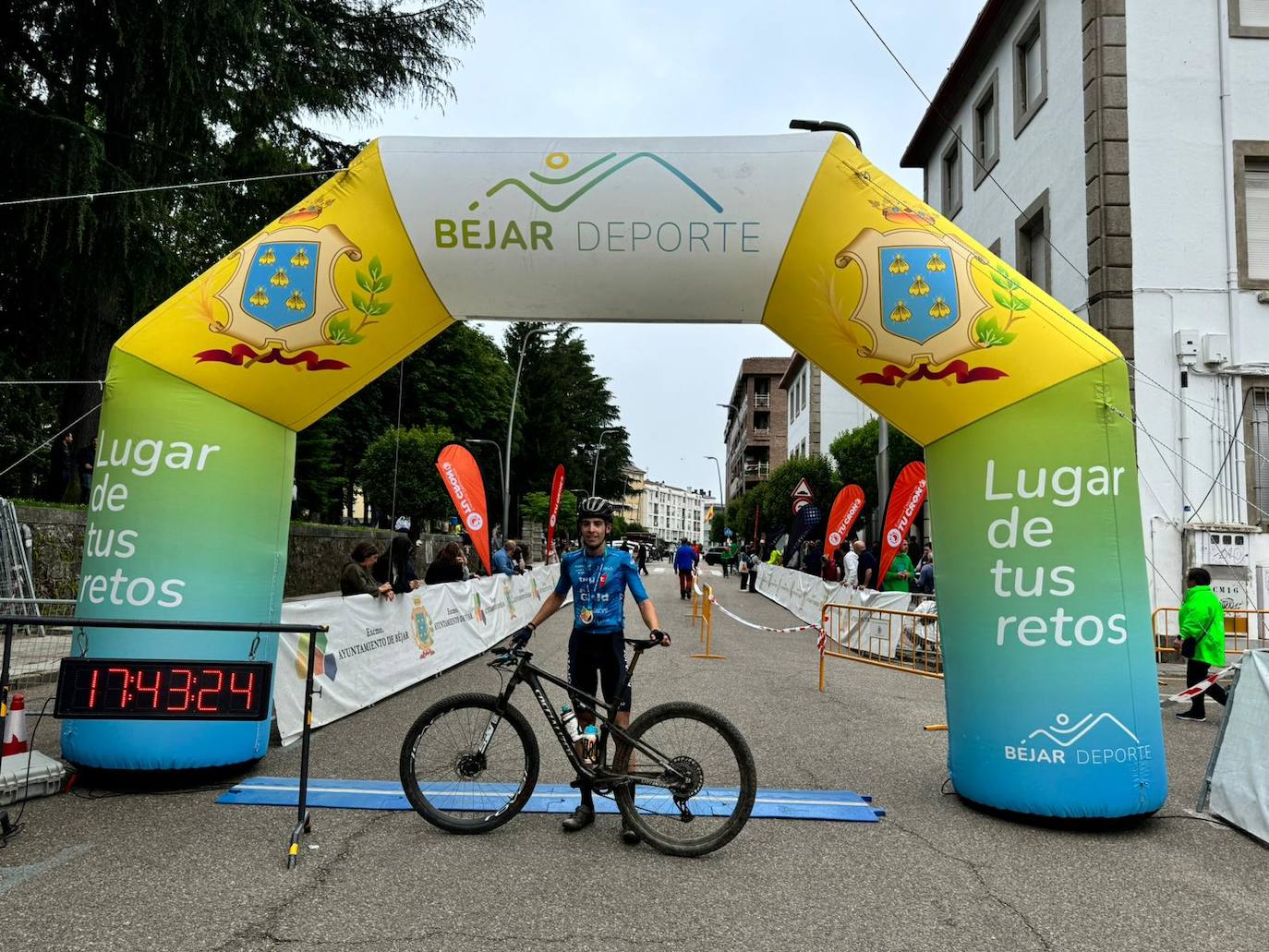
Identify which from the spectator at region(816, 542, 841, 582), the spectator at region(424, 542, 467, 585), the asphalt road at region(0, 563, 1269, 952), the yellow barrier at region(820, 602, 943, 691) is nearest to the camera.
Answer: the asphalt road at region(0, 563, 1269, 952)

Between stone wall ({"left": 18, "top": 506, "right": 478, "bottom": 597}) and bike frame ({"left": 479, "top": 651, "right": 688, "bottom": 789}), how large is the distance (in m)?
6.86

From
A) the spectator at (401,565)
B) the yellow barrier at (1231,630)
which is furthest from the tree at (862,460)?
the spectator at (401,565)

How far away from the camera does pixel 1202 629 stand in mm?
8789

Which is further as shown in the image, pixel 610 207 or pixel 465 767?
pixel 610 207

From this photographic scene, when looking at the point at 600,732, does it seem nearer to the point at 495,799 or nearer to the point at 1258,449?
the point at 495,799

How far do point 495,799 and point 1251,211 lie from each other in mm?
15064

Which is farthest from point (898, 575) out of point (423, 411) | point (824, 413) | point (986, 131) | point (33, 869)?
point (824, 413)

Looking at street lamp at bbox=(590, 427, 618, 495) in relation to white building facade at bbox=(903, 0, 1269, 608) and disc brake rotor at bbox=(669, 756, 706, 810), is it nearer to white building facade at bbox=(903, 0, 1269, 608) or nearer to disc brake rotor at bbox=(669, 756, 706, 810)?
white building facade at bbox=(903, 0, 1269, 608)

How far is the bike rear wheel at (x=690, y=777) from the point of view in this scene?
4.80m

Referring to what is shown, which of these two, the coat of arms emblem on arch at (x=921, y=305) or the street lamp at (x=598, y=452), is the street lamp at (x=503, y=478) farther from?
the coat of arms emblem on arch at (x=921, y=305)

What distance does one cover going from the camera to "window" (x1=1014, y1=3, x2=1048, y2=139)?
16.7 m

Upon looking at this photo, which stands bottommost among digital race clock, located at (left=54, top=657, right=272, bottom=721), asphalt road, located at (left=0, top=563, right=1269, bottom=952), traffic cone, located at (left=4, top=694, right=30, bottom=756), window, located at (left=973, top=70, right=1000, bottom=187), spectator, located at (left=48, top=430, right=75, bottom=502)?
asphalt road, located at (left=0, top=563, right=1269, bottom=952)

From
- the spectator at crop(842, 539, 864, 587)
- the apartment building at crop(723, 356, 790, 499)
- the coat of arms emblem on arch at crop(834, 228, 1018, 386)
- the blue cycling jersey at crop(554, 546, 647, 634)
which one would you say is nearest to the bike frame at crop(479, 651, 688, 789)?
the blue cycling jersey at crop(554, 546, 647, 634)

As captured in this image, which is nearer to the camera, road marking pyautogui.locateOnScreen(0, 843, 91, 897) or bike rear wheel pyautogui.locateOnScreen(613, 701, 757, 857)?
road marking pyautogui.locateOnScreen(0, 843, 91, 897)
